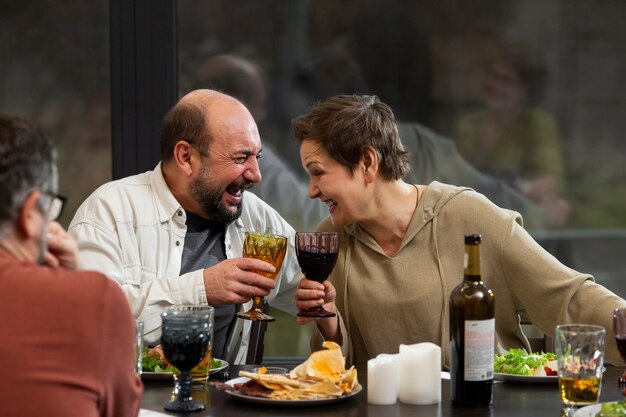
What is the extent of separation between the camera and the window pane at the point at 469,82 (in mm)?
4270

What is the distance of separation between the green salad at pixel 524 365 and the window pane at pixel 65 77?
2388 millimetres

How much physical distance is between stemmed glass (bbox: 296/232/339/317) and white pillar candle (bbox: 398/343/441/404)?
520mm

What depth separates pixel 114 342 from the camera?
155 centimetres

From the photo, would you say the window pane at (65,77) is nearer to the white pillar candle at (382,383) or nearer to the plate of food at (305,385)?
the plate of food at (305,385)

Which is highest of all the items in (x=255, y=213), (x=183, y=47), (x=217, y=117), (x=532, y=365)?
(x=183, y=47)

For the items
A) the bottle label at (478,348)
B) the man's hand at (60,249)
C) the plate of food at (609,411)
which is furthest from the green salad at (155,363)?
the plate of food at (609,411)

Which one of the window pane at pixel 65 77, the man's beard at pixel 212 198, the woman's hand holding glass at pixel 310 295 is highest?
the window pane at pixel 65 77

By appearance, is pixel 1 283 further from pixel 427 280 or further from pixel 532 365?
pixel 427 280

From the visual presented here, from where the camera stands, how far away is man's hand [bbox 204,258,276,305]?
2715mm

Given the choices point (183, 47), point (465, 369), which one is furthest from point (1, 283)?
point (183, 47)

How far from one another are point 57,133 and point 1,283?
291 centimetres

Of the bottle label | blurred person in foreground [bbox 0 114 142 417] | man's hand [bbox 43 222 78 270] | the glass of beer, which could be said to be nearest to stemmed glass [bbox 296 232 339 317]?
the bottle label

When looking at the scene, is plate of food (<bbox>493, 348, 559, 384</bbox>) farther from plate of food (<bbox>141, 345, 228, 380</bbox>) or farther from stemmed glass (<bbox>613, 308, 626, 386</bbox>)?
plate of food (<bbox>141, 345, 228, 380</bbox>)

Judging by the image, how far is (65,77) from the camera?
428 centimetres
